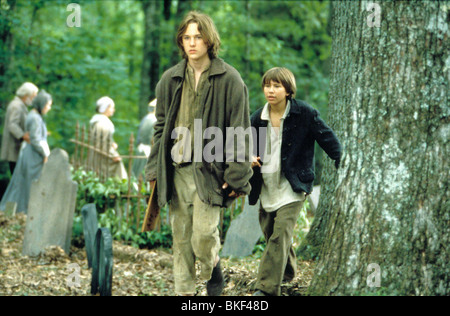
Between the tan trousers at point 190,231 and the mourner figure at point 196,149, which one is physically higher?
the mourner figure at point 196,149

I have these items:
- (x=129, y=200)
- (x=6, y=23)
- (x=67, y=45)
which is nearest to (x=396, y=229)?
(x=129, y=200)

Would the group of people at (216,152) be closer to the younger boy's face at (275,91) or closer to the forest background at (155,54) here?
the younger boy's face at (275,91)

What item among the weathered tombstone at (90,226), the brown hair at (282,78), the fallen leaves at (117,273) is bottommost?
the fallen leaves at (117,273)

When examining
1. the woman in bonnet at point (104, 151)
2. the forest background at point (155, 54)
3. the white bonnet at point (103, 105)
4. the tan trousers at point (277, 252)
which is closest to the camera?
the tan trousers at point (277, 252)

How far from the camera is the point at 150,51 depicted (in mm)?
17703

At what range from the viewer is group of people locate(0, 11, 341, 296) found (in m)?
4.62

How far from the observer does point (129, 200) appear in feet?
29.3

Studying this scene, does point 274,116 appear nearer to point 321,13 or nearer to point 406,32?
point 406,32

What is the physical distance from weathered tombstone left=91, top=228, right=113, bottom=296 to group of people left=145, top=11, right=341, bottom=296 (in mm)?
1008

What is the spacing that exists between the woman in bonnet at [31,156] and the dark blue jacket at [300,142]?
19.8 ft

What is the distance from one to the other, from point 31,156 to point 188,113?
6653 mm

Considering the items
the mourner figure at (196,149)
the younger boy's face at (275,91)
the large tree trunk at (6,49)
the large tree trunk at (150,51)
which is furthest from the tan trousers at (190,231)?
the large tree trunk at (150,51)

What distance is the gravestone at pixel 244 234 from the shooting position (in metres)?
7.63

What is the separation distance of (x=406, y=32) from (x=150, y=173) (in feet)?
7.15
